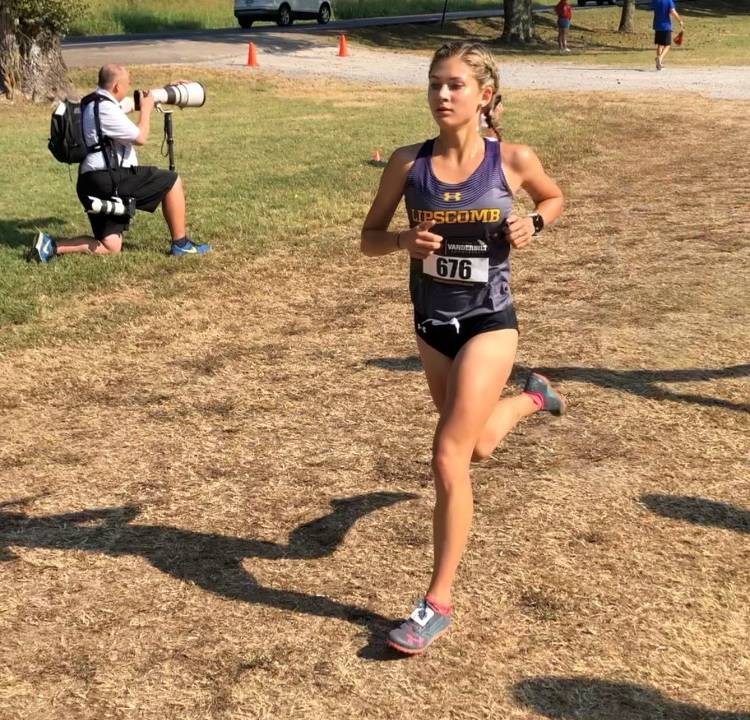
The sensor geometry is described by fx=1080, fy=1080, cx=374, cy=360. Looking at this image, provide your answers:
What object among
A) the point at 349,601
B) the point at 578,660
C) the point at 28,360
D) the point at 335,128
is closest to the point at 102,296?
the point at 28,360

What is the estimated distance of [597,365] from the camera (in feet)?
22.0

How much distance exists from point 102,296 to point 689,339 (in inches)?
175

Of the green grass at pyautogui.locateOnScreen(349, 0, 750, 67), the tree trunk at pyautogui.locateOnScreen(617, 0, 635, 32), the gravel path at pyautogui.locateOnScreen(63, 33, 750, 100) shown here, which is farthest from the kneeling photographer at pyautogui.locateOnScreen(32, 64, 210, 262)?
the tree trunk at pyautogui.locateOnScreen(617, 0, 635, 32)

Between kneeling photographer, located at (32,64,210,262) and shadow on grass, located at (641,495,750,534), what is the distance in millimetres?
5867

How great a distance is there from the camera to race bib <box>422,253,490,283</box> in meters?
3.85

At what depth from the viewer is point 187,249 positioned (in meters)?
9.71

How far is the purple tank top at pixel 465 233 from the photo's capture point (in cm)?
383

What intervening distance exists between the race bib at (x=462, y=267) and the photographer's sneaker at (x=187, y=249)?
614 centimetres

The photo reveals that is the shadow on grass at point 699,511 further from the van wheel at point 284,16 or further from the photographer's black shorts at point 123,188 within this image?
the van wheel at point 284,16

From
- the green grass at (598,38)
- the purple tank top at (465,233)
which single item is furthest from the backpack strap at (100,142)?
the green grass at (598,38)

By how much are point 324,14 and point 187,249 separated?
36473 millimetres

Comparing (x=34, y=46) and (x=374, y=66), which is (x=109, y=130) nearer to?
(x=34, y=46)

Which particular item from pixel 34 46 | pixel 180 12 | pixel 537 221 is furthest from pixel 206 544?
pixel 180 12

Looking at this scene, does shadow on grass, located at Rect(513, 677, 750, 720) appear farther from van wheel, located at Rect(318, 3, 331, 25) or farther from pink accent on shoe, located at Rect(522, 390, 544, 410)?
van wheel, located at Rect(318, 3, 331, 25)
